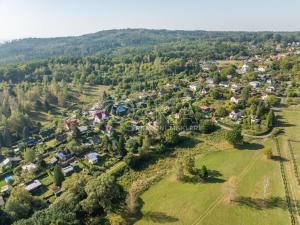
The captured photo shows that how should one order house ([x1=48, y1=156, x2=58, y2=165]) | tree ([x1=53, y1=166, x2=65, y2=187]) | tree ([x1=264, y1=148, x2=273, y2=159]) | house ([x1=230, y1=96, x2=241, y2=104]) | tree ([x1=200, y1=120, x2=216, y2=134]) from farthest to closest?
house ([x1=230, y1=96, x2=241, y2=104]) → tree ([x1=200, y1=120, x2=216, y2=134]) → house ([x1=48, y1=156, x2=58, y2=165]) → tree ([x1=264, y1=148, x2=273, y2=159]) → tree ([x1=53, y1=166, x2=65, y2=187])

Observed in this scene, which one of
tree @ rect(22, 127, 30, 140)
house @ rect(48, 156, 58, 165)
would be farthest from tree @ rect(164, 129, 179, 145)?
tree @ rect(22, 127, 30, 140)

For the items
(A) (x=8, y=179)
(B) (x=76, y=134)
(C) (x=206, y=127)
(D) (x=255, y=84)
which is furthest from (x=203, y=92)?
(A) (x=8, y=179)

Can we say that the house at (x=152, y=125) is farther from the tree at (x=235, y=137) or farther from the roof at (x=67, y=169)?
the roof at (x=67, y=169)

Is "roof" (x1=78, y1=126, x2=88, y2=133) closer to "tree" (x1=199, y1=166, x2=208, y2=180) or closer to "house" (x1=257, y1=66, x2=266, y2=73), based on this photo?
"tree" (x1=199, y1=166, x2=208, y2=180)

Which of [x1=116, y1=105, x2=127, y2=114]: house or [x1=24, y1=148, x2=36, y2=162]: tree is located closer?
[x1=24, y1=148, x2=36, y2=162]: tree

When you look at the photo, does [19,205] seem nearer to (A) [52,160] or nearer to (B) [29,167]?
(B) [29,167]
